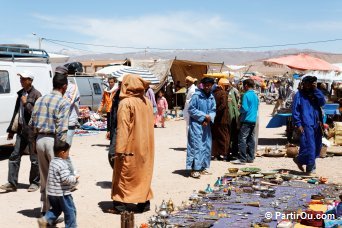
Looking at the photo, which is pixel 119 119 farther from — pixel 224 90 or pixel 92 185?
pixel 224 90

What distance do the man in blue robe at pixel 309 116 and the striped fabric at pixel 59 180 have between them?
4754mm

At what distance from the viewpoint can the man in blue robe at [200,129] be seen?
859 centimetres

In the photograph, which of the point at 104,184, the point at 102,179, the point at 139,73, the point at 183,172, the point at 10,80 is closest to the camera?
the point at 104,184

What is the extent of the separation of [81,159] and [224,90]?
11.2 feet

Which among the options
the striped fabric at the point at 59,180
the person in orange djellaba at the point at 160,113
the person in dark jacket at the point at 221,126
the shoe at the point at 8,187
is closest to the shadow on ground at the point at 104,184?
the shoe at the point at 8,187

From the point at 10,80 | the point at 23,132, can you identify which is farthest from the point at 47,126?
the point at 10,80

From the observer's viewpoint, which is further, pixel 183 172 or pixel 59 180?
pixel 183 172

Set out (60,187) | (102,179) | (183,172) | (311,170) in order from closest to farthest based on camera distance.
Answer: (60,187) < (102,179) < (311,170) < (183,172)

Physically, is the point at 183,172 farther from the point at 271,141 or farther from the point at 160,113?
the point at 160,113

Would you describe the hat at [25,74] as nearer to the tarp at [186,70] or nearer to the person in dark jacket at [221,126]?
the person in dark jacket at [221,126]

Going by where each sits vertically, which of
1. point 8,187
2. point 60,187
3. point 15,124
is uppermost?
point 15,124

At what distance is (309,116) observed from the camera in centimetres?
864

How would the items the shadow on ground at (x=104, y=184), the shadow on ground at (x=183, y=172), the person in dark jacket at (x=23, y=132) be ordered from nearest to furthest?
the person in dark jacket at (x=23, y=132) → the shadow on ground at (x=104, y=184) → the shadow on ground at (x=183, y=172)

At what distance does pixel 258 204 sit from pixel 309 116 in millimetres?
2611
